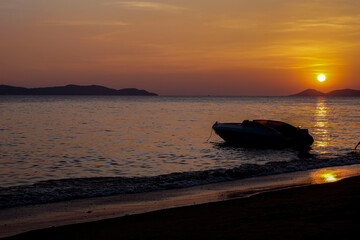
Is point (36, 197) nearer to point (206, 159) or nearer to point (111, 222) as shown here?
point (111, 222)

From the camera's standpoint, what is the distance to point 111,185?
15344 mm

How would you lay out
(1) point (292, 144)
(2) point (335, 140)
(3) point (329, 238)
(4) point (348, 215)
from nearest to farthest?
(3) point (329, 238) < (4) point (348, 215) < (1) point (292, 144) < (2) point (335, 140)

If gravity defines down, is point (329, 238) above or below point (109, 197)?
above

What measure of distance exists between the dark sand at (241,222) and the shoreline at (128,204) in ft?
1.91

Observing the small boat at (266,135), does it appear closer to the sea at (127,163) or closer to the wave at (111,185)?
the sea at (127,163)

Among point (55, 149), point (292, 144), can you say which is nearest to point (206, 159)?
point (292, 144)

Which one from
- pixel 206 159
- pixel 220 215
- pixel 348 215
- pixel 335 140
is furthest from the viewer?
pixel 335 140

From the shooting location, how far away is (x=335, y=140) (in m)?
35.4

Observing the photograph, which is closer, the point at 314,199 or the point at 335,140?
the point at 314,199

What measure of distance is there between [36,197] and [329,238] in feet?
30.3

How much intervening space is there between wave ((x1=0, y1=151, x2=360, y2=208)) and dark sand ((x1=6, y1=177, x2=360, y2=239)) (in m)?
4.33

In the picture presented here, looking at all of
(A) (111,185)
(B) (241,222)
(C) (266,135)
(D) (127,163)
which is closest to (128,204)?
(A) (111,185)

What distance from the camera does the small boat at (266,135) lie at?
96.5 feet

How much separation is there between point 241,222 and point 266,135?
22081mm
